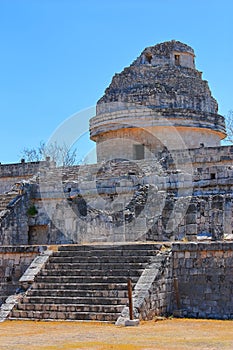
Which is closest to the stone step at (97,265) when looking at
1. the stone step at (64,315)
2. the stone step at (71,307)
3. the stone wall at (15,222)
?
the stone step at (71,307)

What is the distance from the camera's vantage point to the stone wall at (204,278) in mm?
13184

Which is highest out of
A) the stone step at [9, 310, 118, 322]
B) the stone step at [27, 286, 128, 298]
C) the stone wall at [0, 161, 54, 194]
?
the stone wall at [0, 161, 54, 194]

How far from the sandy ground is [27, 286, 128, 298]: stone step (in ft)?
2.91

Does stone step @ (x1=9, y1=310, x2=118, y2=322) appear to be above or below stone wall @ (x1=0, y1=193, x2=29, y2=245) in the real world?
below

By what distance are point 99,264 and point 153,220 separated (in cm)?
394

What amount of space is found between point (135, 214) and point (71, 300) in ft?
18.1

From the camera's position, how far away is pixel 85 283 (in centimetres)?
1362

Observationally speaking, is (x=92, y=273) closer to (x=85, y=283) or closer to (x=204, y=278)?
(x=85, y=283)

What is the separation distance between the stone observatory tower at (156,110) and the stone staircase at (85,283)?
1030cm

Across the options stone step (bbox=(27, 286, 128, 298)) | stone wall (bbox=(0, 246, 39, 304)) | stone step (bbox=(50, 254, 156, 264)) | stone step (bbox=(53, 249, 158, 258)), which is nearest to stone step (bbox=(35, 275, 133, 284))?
stone step (bbox=(27, 286, 128, 298))

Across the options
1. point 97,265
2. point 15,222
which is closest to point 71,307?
point 97,265

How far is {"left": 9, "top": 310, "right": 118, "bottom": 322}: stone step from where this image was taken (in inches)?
486

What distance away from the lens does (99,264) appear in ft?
46.2

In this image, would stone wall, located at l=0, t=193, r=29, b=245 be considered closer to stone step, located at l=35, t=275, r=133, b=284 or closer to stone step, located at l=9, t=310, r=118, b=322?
stone step, located at l=35, t=275, r=133, b=284
